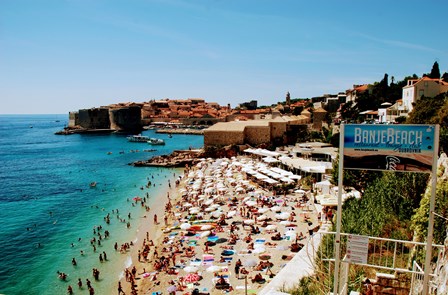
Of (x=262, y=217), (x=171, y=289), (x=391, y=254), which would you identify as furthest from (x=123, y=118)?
(x=391, y=254)

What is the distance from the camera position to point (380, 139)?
12.5 ft

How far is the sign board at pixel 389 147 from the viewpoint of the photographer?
3.71 meters

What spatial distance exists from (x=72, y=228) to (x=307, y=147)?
21194mm

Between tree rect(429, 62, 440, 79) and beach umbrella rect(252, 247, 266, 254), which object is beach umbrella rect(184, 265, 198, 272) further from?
tree rect(429, 62, 440, 79)

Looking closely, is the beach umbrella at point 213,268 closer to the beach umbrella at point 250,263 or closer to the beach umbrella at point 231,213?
the beach umbrella at point 250,263

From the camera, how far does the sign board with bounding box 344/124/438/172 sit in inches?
146

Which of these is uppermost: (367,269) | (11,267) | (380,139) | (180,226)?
(380,139)

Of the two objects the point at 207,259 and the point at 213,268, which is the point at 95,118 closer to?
the point at 207,259

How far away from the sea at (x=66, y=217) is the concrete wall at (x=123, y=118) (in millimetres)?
43704

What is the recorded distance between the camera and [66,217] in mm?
22203

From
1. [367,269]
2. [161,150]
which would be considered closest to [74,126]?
[161,150]

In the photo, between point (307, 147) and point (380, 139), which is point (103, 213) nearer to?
point (307, 147)

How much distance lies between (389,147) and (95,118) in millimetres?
96797

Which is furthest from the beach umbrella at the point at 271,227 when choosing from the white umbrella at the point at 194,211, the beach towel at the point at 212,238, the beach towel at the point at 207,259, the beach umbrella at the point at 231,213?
the white umbrella at the point at 194,211
